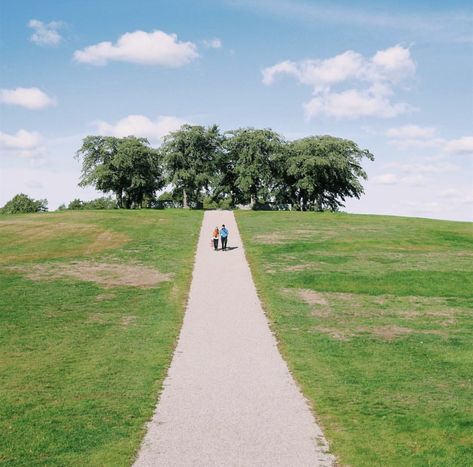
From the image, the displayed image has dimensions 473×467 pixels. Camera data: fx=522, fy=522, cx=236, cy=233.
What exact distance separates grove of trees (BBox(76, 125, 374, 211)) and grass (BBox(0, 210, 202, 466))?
42.4 meters

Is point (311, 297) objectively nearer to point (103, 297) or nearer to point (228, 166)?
point (103, 297)

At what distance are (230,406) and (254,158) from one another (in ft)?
238

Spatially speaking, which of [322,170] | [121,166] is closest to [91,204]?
[121,166]

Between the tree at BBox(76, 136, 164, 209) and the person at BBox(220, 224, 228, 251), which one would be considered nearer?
the person at BBox(220, 224, 228, 251)

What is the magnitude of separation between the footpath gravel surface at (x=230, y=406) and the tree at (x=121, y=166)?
6520 cm

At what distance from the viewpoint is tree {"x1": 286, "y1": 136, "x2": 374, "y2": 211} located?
8081cm

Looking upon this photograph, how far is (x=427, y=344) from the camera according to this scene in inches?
758

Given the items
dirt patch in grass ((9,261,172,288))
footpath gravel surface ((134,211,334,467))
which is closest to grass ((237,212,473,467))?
footpath gravel surface ((134,211,334,467))

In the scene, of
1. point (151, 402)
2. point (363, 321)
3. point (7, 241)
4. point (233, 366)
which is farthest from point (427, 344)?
point (7, 241)

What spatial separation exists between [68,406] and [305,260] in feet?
83.4

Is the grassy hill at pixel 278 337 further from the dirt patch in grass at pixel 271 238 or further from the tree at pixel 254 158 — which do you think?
the tree at pixel 254 158

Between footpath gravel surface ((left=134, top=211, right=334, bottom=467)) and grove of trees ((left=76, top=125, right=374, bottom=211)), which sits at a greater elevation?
grove of trees ((left=76, top=125, right=374, bottom=211))

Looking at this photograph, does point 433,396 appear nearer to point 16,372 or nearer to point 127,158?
point 16,372

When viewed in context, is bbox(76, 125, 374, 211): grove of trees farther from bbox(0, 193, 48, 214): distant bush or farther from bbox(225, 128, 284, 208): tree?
bbox(0, 193, 48, 214): distant bush
